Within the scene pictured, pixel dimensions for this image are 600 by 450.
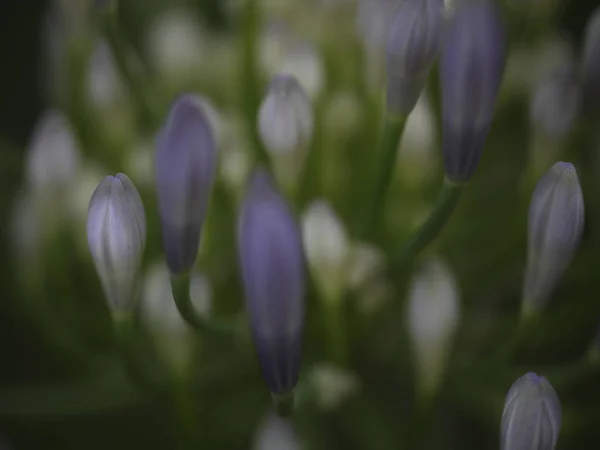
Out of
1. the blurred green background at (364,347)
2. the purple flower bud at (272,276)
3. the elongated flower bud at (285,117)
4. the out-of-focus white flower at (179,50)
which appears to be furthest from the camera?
the out-of-focus white flower at (179,50)

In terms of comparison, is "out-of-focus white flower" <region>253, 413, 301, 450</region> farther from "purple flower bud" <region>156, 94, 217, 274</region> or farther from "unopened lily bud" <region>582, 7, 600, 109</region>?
"unopened lily bud" <region>582, 7, 600, 109</region>

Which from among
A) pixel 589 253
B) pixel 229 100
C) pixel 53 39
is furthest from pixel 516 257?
pixel 53 39

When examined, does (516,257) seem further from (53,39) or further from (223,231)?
Answer: (53,39)

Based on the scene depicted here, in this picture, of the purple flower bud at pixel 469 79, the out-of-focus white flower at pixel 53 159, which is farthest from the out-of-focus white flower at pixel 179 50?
the purple flower bud at pixel 469 79

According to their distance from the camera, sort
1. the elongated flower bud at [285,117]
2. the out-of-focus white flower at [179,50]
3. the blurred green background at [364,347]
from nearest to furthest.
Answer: the elongated flower bud at [285,117], the blurred green background at [364,347], the out-of-focus white flower at [179,50]

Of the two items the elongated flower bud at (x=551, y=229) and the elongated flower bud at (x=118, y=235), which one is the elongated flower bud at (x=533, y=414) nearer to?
the elongated flower bud at (x=551, y=229)

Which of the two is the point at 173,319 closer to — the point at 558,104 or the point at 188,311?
the point at 188,311

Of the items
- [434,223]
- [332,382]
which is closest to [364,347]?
A: [332,382]
